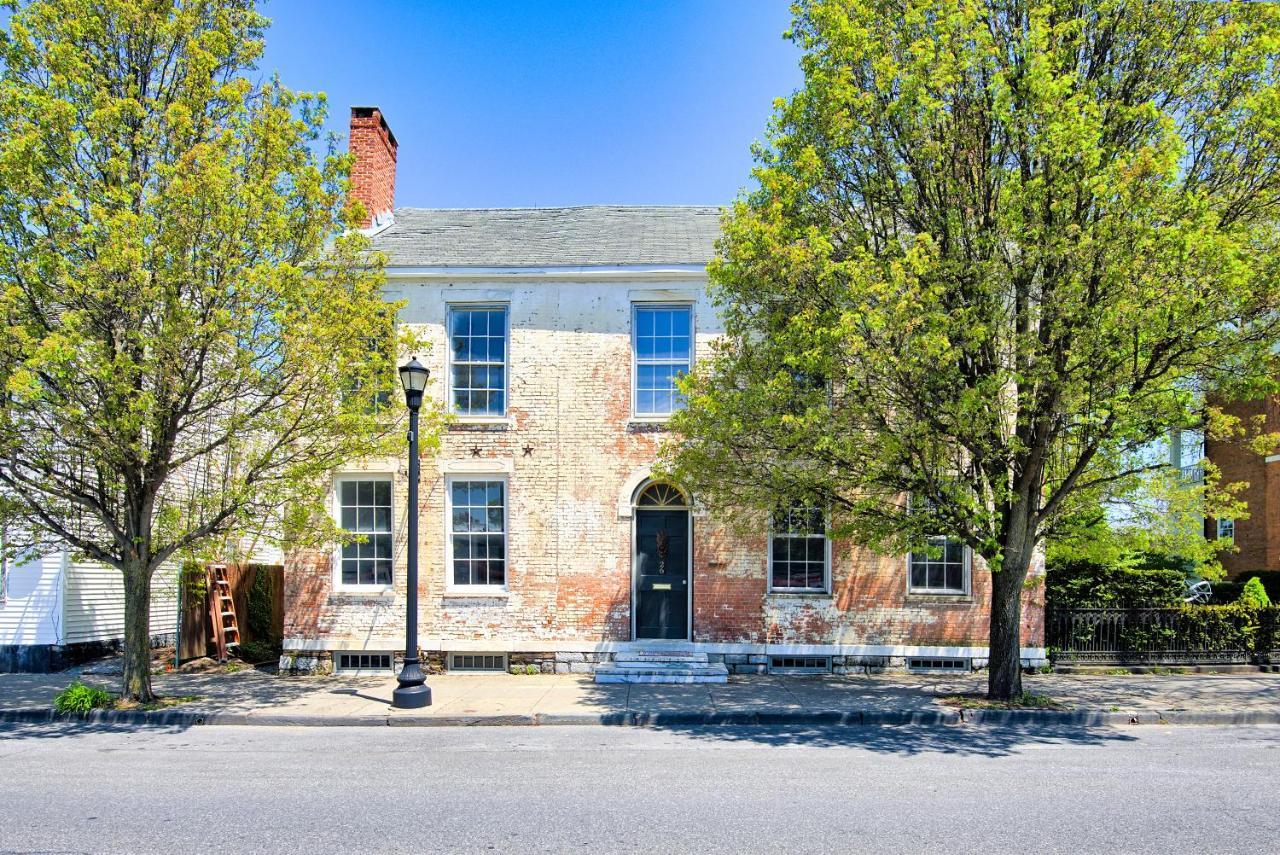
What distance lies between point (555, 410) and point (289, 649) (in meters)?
5.95

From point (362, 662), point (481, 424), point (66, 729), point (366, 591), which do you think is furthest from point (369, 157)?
point (66, 729)

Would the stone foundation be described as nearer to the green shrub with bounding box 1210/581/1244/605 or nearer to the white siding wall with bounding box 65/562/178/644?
the white siding wall with bounding box 65/562/178/644

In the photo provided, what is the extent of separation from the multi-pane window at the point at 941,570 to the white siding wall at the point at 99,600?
12.7 m

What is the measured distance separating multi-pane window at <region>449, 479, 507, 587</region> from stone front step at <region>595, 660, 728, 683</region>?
7.82ft

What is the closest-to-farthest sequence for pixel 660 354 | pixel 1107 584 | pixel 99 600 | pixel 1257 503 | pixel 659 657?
pixel 659 657 < pixel 660 354 < pixel 99 600 < pixel 1107 584 < pixel 1257 503

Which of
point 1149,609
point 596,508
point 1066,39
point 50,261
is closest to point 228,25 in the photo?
point 50,261

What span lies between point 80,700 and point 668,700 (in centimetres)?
750

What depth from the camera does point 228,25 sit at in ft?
34.9

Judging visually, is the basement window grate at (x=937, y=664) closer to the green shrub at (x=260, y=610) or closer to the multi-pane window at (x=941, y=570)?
the multi-pane window at (x=941, y=570)

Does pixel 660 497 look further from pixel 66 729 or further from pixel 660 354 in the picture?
pixel 66 729

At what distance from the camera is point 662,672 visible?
12.9 m

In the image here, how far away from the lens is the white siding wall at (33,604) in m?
13.5

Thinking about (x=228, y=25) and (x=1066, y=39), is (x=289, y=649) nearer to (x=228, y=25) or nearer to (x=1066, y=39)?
(x=228, y=25)

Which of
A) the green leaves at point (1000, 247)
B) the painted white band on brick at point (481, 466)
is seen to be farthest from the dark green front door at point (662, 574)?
the green leaves at point (1000, 247)
